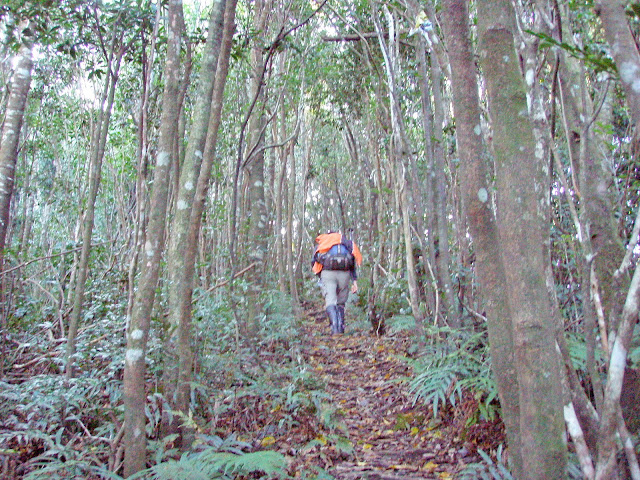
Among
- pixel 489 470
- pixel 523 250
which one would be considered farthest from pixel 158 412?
pixel 523 250

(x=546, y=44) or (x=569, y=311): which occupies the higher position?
(x=546, y=44)

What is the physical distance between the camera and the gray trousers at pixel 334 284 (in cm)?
781

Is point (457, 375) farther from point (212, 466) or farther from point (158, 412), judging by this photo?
point (158, 412)

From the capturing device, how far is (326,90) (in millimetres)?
10945

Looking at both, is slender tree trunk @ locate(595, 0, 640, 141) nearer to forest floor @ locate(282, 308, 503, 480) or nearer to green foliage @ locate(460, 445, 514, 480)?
green foliage @ locate(460, 445, 514, 480)

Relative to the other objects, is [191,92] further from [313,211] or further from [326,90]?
[313,211]

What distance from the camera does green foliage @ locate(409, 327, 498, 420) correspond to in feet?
12.9

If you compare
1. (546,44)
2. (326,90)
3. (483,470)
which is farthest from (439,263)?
(326,90)

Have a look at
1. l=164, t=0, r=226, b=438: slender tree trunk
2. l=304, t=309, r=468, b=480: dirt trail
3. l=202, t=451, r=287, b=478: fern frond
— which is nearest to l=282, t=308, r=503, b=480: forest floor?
l=304, t=309, r=468, b=480: dirt trail

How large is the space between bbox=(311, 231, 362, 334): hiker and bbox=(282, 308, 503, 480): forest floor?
135 cm

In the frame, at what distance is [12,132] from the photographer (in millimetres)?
5602

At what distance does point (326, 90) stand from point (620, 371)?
968cm

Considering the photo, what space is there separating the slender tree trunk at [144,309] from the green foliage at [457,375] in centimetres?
233

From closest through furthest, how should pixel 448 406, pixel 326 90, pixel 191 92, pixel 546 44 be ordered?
pixel 546 44 → pixel 448 406 → pixel 191 92 → pixel 326 90
